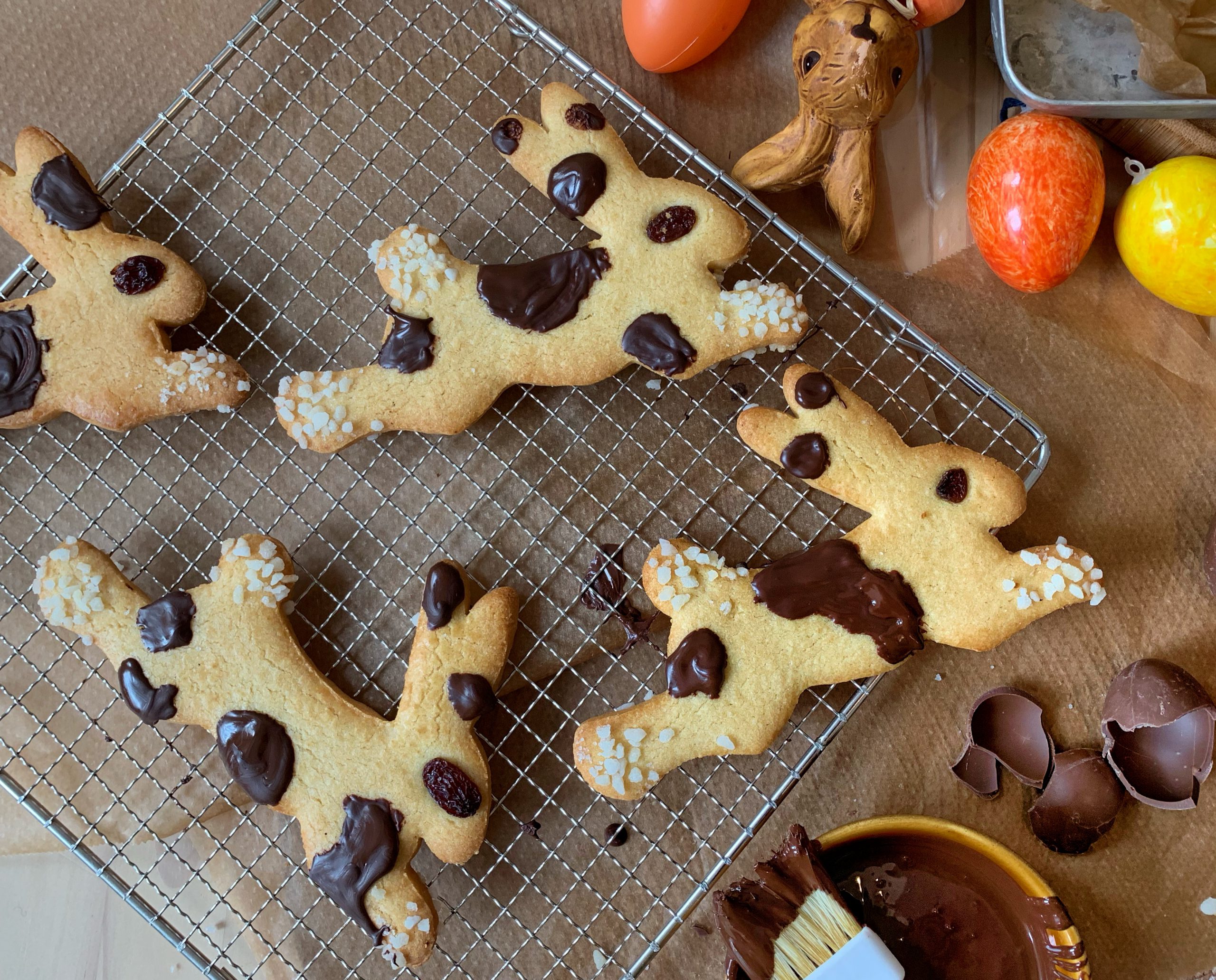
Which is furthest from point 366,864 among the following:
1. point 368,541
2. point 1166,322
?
point 1166,322

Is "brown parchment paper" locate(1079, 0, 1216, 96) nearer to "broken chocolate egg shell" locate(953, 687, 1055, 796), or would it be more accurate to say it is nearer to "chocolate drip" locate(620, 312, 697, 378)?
"chocolate drip" locate(620, 312, 697, 378)

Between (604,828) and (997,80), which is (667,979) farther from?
(997,80)

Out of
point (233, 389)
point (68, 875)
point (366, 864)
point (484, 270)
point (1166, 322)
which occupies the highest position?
point (1166, 322)

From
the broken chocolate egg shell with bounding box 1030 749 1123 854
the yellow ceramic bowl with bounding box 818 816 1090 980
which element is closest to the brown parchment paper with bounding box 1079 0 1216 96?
the broken chocolate egg shell with bounding box 1030 749 1123 854

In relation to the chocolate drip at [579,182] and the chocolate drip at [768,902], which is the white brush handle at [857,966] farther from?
the chocolate drip at [579,182]

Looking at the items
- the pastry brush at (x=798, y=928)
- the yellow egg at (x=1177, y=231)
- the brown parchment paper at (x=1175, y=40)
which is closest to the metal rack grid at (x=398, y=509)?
the pastry brush at (x=798, y=928)

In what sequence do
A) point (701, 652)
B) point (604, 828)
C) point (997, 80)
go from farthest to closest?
point (997, 80) < point (604, 828) < point (701, 652)

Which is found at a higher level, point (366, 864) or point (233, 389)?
point (233, 389)
